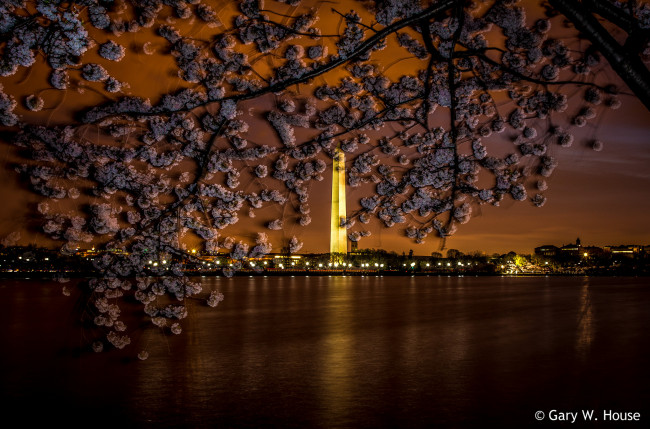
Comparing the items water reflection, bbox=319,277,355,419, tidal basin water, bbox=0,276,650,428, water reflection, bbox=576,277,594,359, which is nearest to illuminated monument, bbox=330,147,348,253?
water reflection, bbox=576,277,594,359

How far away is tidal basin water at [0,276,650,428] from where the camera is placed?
11305mm

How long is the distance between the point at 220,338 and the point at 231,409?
12172 millimetres

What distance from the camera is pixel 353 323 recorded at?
30453mm

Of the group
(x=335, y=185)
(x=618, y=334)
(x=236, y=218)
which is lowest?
(x=618, y=334)

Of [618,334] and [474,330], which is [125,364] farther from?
[618,334]

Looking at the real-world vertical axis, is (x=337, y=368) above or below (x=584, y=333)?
above

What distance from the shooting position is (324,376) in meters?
15.3

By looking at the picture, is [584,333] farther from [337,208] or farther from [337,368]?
[337,208]

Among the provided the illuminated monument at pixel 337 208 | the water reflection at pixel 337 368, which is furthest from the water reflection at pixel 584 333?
the illuminated monument at pixel 337 208

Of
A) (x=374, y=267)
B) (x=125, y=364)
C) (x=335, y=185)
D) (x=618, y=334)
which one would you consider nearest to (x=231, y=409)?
(x=125, y=364)

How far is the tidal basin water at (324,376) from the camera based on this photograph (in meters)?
11.3

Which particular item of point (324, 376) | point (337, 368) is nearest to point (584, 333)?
point (337, 368)

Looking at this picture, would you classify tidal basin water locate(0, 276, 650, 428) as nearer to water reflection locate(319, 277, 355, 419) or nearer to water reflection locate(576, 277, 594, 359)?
water reflection locate(319, 277, 355, 419)

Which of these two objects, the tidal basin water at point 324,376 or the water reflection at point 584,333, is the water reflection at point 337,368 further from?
the water reflection at point 584,333
